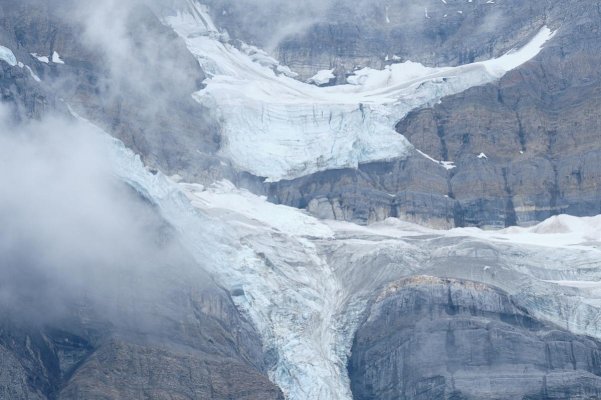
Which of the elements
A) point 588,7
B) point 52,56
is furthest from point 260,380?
point 588,7

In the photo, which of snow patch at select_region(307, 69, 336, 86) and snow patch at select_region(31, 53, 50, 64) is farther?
snow patch at select_region(307, 69, 336, 86)

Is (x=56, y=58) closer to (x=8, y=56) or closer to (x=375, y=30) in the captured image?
(x=8, y=56)

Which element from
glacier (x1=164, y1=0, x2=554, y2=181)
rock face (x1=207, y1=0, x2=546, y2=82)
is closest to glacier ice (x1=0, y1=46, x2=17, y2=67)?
glacier (x1=164, y1=0, x2=554, y2=181)

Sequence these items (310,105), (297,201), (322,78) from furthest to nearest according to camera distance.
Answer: (322,78) < (310,105) < (297,201)

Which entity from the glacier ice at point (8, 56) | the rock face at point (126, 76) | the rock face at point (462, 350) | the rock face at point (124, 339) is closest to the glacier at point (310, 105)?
the rock face at point (126, 76)

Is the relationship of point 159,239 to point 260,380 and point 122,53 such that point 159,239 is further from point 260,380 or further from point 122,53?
point 122,53

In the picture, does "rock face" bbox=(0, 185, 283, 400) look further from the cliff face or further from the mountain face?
the cliff face

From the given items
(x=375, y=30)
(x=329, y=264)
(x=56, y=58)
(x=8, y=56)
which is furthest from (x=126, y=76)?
(x=375, y=30)
